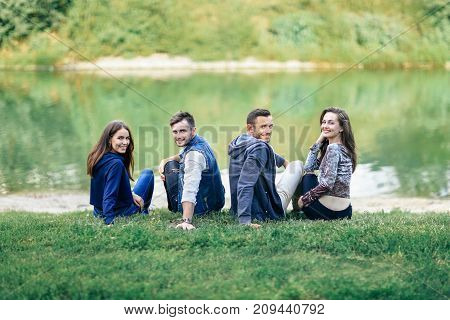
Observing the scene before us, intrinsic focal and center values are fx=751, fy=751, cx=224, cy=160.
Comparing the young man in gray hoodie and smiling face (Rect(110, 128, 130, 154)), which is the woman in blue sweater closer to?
smiling face (Rect(110, 128, 130, 154))

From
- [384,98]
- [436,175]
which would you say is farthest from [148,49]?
[436,175]

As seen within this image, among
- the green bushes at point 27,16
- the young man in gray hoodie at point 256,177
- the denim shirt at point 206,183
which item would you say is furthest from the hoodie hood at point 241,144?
the green bushes at point 27,16

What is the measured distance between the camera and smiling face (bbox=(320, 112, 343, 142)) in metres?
8.20

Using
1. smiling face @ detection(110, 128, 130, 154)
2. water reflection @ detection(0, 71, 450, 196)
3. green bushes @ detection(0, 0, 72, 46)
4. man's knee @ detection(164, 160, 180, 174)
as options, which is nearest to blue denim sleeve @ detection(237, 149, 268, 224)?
man's knee @ detection(164, 160, 180, 174)

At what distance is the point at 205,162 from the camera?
8148mm

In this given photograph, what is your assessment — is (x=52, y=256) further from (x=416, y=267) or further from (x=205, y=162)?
(x=416, y=267)

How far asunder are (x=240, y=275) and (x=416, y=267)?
1511 millimetres

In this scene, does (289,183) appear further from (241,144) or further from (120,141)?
(120,141)

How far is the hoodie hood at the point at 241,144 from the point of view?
8023mm

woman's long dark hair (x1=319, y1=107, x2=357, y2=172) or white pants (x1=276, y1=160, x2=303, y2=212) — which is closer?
woman's long dark hair (x1=319, y1=107, x2=357, y2=172)

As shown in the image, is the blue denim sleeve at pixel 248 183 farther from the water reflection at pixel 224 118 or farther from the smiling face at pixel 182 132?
the water reflection at pixel 224 118

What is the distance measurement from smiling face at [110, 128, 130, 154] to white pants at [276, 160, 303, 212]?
176 cm

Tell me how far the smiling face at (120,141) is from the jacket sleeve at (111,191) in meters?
0.26

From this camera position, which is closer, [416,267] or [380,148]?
[416,267]
